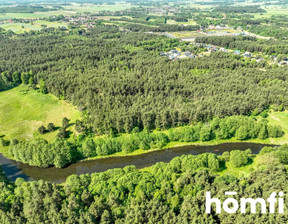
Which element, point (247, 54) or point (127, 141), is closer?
point (127, 141)

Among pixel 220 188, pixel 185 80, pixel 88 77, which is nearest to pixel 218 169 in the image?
pixel 220 188

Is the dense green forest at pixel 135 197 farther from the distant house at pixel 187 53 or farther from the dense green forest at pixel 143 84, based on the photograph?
the distant house at pixel 187 53

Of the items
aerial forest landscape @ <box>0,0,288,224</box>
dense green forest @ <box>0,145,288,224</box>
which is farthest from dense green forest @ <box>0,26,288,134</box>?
dense green forest @ <box>0,145,288,224</box>

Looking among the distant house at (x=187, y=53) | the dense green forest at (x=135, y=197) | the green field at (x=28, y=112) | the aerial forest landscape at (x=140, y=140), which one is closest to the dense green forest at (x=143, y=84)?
the aerial forest landscape at (x=140, y=140)

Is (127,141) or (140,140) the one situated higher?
(127,141)

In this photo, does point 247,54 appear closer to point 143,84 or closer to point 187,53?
point 187,53

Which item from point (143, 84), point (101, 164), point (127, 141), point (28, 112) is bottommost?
point (101, 164)

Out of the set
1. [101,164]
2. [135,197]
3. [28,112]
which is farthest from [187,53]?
[135,197]
